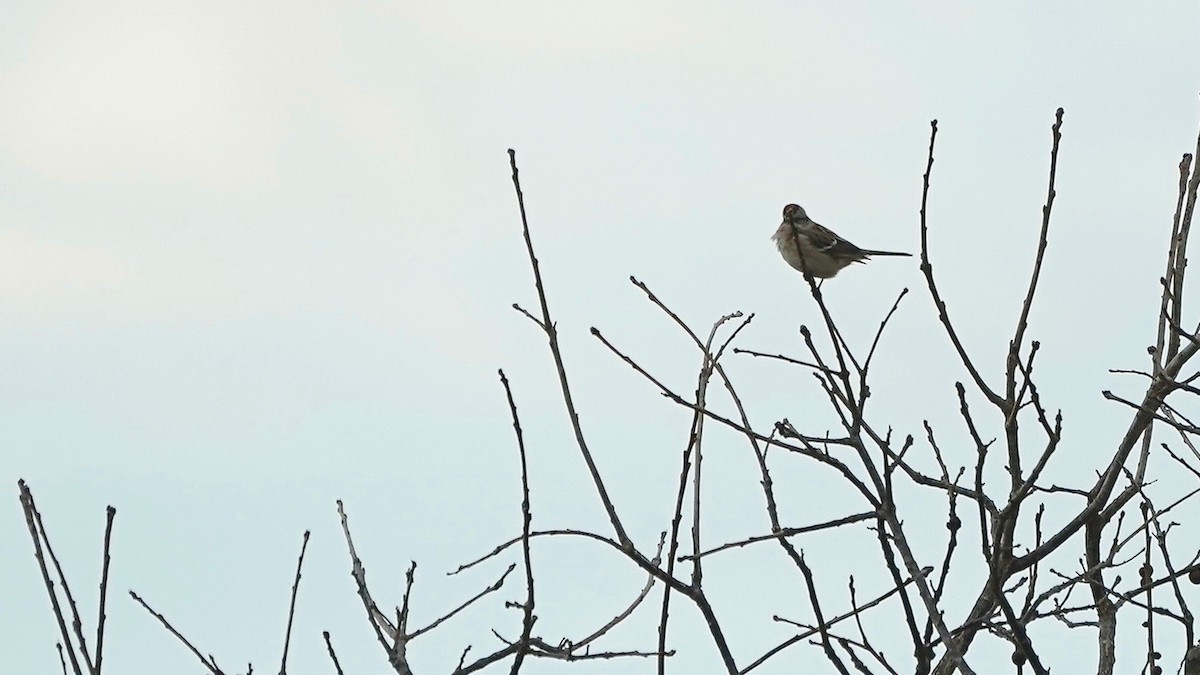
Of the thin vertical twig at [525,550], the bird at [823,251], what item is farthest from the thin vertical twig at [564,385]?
the bird at [823,251]

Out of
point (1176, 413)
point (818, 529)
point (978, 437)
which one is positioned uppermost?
point (1176, 413)

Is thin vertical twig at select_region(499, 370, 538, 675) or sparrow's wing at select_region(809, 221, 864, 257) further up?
sparrow's wing at select_region(809, 221, 864, 257)

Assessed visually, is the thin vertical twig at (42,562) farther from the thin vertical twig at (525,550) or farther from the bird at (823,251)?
the bird at (823,251)

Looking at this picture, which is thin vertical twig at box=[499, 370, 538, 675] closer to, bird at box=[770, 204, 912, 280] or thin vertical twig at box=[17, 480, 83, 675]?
thin vertical twig at box=[17, 480, 83, 675]

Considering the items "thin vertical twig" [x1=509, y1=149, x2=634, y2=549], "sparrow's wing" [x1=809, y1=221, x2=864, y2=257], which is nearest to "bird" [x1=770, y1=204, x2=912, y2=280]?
"sparrow's wing" [x1=809, y1=221, x2=864, y2=257]

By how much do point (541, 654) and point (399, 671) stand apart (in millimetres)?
347

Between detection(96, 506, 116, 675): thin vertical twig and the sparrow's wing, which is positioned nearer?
detection(96, 506, 116, 675): thin vertical twig

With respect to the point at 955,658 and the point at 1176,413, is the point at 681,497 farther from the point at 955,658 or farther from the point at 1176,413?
the point at 1176,413

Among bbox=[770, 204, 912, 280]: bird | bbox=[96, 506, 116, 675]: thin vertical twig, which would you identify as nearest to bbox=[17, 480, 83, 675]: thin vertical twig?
bbox=[96, 506, 116, 675]: thin vertical twig

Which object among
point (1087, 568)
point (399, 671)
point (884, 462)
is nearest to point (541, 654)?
point (399, 671)

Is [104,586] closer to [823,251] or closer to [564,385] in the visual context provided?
[564,385]

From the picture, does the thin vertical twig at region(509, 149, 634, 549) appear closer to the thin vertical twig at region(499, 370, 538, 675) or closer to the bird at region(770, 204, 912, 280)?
the thin vertical twig at region(499, 370, 538, 675)

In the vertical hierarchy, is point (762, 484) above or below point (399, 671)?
above

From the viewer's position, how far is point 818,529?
10.4 ft
